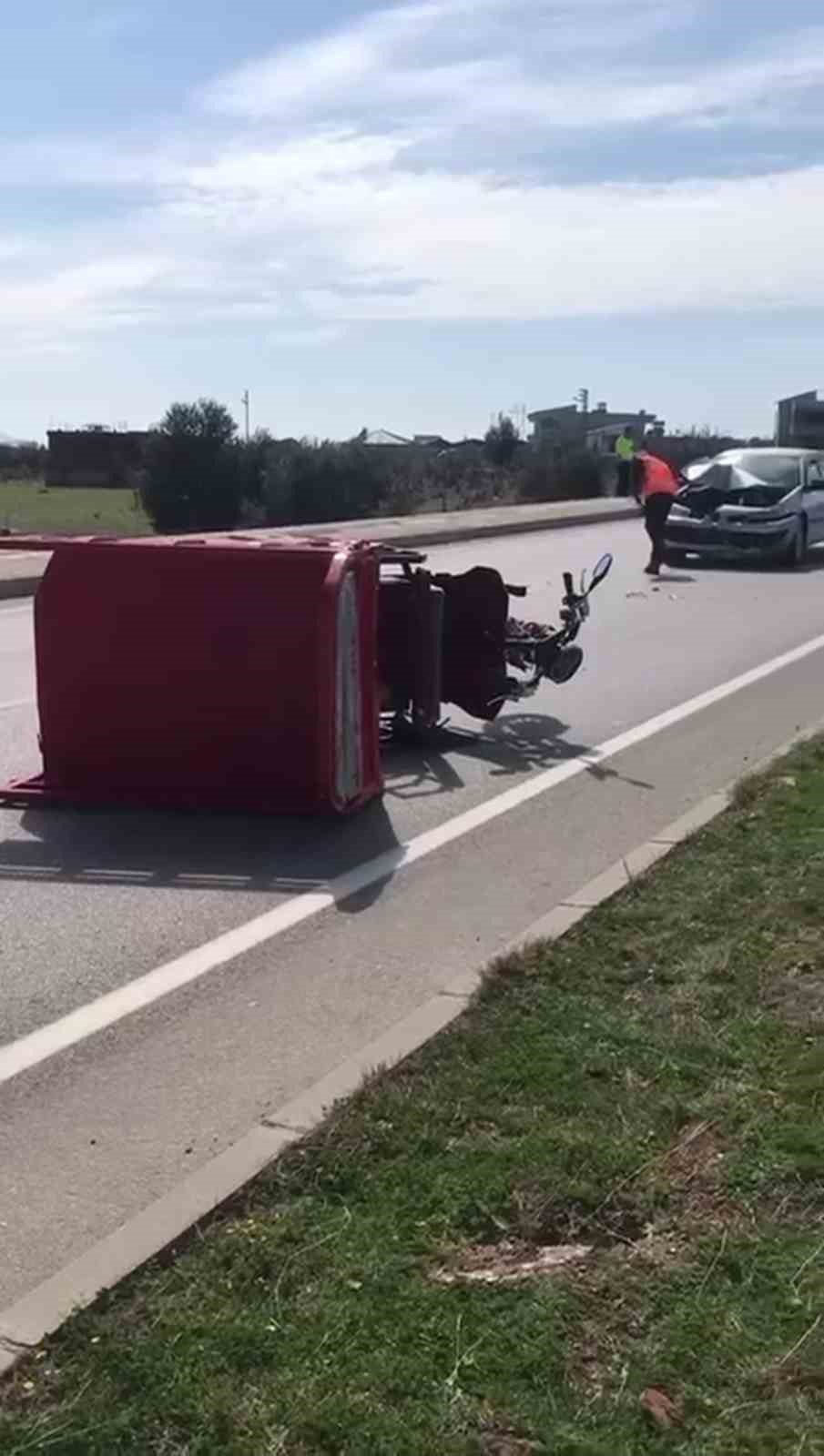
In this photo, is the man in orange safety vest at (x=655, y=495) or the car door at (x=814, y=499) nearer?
the man in orange safety vest at (x=655, y=495)

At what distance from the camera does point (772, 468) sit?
86.2 feet

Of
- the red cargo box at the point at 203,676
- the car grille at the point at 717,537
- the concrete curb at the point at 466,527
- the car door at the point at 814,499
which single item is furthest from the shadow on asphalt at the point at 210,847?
the car door at the point at 814,499

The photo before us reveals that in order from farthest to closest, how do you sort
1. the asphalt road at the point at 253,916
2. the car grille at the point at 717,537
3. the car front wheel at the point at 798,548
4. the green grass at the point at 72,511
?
the green grass at the point at 72,511, the car front wheel at the point at 798,548, the car grille at the point at 717,537, the asphalt road at the point at 253,916

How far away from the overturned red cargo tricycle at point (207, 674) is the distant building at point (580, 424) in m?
56.4

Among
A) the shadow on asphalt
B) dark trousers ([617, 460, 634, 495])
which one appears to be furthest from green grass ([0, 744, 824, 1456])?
dark trousers ([617, 460, 634, 495])

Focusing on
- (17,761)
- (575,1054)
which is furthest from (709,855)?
(17,761)

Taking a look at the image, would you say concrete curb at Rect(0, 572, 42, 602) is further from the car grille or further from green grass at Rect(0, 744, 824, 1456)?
green grass at Rect(0, 744, 824, 1456)

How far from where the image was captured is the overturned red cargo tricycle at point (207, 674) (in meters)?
8.84

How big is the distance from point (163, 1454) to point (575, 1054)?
7.14 feet

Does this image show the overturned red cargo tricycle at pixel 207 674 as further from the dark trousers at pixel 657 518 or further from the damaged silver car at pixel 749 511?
the damaged silver car at pixel 749 511

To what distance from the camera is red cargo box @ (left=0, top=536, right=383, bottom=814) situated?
886cm

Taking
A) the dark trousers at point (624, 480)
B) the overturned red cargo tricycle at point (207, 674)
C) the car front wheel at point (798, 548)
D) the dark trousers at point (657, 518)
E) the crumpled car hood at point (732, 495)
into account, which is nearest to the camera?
the overturned red cargo tricycle at point (207, 674)

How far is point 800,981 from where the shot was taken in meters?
5.83

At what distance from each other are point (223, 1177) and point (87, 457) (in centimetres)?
7515
